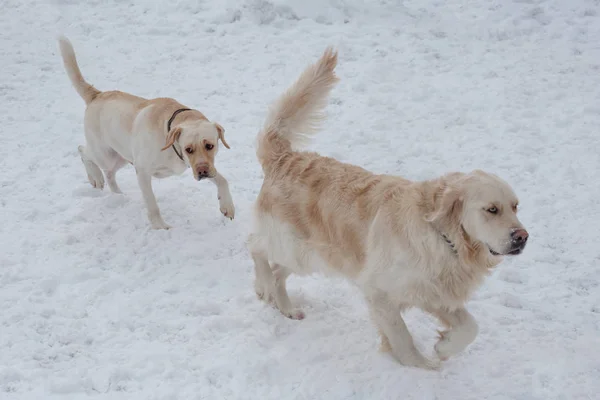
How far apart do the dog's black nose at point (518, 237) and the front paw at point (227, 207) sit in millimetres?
2763

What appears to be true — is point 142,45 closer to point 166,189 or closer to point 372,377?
point 166,189

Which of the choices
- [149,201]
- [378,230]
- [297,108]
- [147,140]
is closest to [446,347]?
[378,230]

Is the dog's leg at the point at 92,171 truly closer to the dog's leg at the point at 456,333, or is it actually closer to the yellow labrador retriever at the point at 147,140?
the yellow labrador retriever at the point at 147,140

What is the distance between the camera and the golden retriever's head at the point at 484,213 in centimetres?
297

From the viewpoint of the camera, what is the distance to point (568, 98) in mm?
6824

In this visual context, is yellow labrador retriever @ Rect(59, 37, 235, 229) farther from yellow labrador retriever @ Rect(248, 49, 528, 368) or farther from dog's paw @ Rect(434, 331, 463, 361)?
dog's paw @ Rect(434, 331, 463, 361)

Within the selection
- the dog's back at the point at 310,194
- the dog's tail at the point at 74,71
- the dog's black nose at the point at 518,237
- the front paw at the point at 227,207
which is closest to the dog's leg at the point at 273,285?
the dog's back at the point at 310,194

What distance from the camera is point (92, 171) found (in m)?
5.78

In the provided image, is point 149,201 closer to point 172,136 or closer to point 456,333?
point 172,136

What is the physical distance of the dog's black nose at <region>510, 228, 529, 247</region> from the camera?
2930 millimetres

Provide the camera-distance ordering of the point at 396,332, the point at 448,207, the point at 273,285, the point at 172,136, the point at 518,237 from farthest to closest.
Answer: the point at 172,136, the point at 273,285, the point at 396,332, the point at 448,207, the point at 518,237

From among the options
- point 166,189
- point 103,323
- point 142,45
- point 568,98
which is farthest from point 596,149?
point 142,45

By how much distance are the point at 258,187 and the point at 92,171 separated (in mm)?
1592

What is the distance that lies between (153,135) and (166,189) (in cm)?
89
